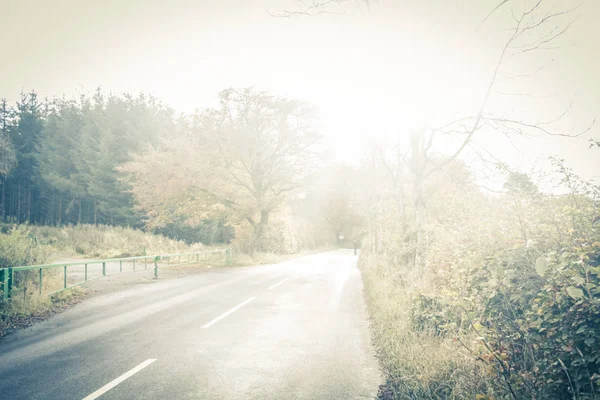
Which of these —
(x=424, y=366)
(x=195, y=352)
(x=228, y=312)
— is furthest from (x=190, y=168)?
(x=424, y=366)

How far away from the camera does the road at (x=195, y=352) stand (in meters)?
4.37

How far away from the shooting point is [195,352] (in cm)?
574

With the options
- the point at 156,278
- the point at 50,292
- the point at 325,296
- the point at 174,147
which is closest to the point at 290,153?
the point at 174,147

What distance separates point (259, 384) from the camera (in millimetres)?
4551

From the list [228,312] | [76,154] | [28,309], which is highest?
[76,154]

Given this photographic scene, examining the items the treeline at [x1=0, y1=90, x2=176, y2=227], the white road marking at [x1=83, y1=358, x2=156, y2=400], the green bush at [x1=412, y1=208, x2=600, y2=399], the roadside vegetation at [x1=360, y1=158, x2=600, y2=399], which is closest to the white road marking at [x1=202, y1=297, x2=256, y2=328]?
the white road marking at [x1=83, y1=358, x2=156, y2=400]

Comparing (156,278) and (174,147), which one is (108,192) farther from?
(156,278)

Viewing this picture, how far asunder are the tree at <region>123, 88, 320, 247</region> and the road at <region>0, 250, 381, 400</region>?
1430cm

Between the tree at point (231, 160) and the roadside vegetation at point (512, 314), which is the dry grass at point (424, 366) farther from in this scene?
the tree at point (231, 160)

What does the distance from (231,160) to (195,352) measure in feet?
64.8

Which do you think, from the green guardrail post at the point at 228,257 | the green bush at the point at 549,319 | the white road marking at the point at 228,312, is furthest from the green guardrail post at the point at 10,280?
the green guardrail post at the point at 228,257

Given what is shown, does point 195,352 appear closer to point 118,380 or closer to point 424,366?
point 118,380

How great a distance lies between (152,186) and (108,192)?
80.3 ft

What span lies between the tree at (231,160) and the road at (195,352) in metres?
14.3
